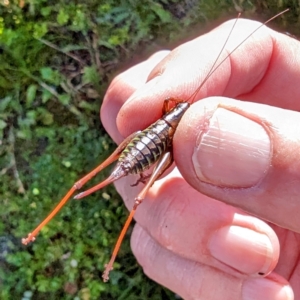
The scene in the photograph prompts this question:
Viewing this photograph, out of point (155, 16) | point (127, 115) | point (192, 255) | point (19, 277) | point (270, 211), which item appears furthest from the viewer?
point (155, 16)

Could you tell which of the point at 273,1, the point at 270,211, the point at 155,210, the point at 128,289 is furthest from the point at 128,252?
the point at 273,1

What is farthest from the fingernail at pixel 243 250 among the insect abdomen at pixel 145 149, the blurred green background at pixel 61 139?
the blurred green background at pixel 61 139

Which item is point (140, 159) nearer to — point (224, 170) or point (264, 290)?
point (224, 170)

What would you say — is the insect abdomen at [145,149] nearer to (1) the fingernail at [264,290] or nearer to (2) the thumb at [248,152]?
(2) the thumb at [248,152]

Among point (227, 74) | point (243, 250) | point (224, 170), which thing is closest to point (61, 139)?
point (227, 74)

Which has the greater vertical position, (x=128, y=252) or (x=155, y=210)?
(x=155, y=210)

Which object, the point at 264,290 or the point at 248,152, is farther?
the point at 264,290

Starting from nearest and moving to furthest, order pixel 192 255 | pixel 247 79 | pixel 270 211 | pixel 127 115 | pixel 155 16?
pixel 270 211, pixel 127 115, pixel 192 255, pixel 247 79, pixel 155 16

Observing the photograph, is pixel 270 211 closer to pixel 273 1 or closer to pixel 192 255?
pixel 192 255
